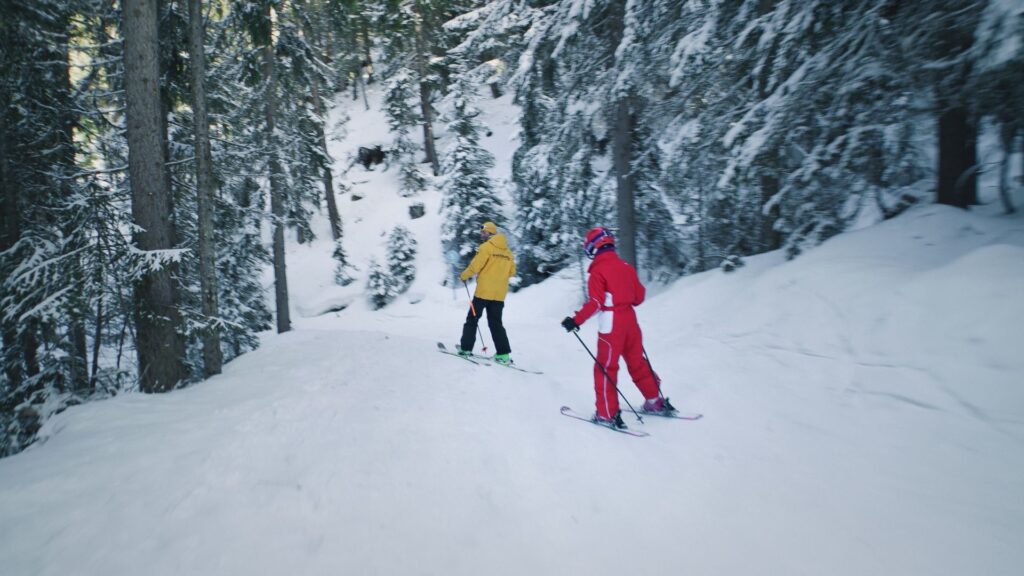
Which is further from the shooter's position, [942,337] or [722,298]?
[722,298]

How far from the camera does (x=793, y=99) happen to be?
572cm

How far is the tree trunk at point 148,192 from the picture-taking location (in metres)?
5.96

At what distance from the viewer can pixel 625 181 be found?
10.7 meters

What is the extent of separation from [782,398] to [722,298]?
3434mm

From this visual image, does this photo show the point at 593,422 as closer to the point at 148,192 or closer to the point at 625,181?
the point at 148,192

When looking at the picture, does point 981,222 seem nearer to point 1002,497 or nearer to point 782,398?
point 782,398

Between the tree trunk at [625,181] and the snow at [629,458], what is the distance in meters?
4.48

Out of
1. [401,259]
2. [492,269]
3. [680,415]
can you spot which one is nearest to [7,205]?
[492,269]

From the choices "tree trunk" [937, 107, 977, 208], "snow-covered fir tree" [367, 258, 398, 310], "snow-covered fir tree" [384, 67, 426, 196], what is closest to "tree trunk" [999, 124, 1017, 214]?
"tree trunk" [937, 107, 977, 208]

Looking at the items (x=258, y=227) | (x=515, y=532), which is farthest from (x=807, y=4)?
(x=258, y=227)

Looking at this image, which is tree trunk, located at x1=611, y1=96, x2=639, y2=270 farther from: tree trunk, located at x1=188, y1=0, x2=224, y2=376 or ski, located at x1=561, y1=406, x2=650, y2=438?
tree trunk, located at x1=188, y1=0, x2=224, y2=376

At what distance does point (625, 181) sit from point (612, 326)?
23.1 feet

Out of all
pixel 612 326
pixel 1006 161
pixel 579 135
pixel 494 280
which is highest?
pixel 579 135

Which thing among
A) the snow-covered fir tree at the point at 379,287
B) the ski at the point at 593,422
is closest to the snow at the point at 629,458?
the ski at the point at 593,422
